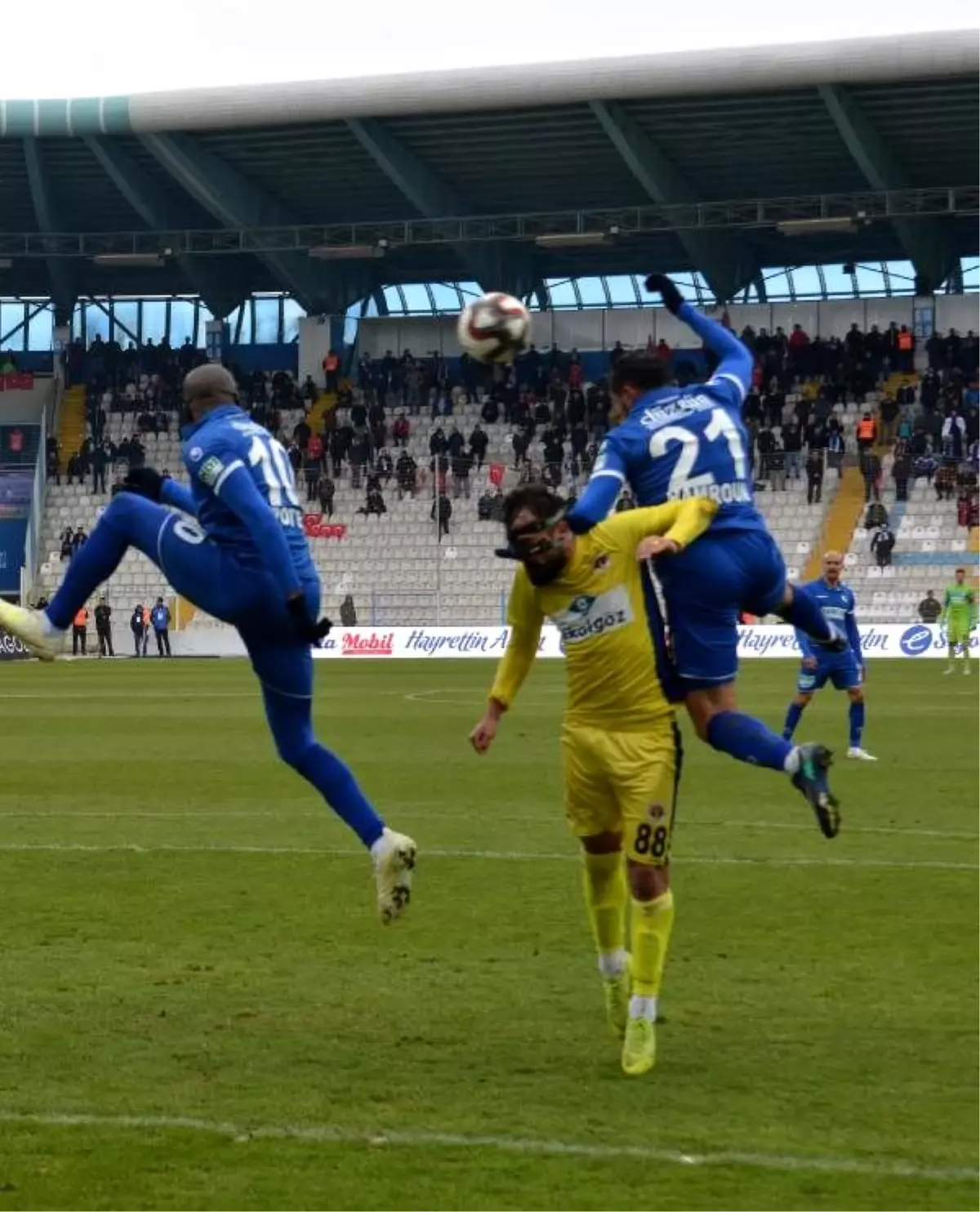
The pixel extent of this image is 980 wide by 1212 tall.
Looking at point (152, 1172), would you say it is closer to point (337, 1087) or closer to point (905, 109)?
point (337, 1087)

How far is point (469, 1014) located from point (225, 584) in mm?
2034

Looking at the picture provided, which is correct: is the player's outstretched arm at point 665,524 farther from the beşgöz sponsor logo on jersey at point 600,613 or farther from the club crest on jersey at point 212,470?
the club crest on jersey at point 212,470

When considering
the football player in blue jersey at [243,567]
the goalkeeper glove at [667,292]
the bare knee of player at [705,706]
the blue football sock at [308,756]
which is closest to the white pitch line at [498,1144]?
the football player in blue jersey at [243,567]

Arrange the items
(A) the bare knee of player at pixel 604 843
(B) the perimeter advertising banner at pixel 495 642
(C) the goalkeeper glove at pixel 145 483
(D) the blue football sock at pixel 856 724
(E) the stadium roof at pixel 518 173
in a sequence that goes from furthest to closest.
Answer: (E) the stadium roof at pixel 518 173 < (B) the perimeter advertising banner at pixel 495 642 < (D) the blue football sock at pixel 856 724 < (C) the goalkeeper glove at pixel 145 483 < (A) the bare knee of player at pixel 604 843

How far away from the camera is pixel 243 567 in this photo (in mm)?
8922

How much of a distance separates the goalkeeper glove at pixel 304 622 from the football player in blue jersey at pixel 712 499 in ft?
4.34

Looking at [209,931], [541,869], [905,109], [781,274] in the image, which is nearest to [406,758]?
[541,869]

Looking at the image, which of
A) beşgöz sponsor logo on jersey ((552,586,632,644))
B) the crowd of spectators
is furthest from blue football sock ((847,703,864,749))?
the crowd of spectators

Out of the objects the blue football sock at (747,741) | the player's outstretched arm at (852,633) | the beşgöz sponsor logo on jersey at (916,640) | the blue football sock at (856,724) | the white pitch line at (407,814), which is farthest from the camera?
the beşgöz sponsor logo on jersey at (916,640)

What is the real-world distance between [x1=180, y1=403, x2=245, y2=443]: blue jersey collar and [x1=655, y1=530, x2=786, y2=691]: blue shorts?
6.42 feet

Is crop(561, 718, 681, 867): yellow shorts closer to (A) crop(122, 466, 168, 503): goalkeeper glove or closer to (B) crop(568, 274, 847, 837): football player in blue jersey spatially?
(B) crop(568, 274, 847, 837): football player in blue jersey

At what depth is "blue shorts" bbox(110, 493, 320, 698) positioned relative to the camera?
890 cm

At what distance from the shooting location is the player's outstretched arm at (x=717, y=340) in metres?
9.57

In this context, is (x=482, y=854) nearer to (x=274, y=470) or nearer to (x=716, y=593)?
(x=716, y=593)
